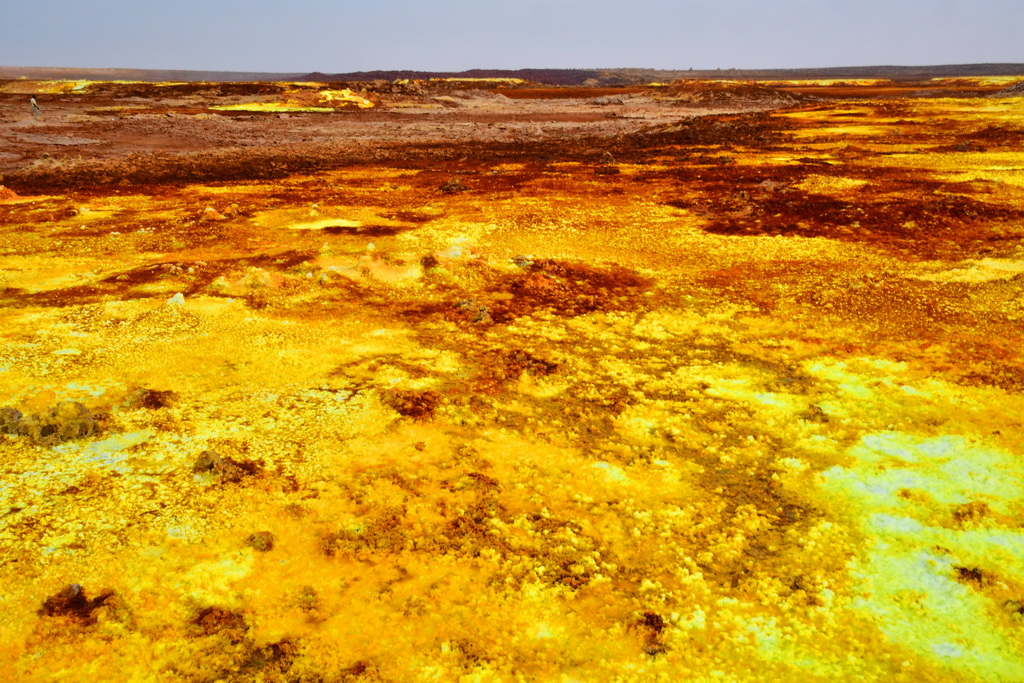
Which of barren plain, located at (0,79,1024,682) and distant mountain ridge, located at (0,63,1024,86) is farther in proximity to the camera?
distant mountain ridge, located at (0,63,1024,86)

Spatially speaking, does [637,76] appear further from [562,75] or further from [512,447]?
[512,447]

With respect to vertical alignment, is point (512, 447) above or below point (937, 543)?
above

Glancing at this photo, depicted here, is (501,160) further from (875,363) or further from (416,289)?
(875,363)

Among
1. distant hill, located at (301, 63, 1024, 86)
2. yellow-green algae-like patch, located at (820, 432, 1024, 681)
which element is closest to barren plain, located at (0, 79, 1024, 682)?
yellow-green algae-like patch, located at (820, 432, 1024, 681)

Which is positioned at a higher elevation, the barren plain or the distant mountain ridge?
the distant mountain ridge

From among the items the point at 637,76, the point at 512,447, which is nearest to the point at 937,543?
the point at 512,447

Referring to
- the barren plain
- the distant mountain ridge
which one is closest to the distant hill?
the distant mountain ridge

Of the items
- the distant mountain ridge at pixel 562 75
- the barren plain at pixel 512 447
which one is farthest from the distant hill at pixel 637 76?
the barren plain at pixel 512 447

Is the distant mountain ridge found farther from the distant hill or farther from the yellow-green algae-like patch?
the yellow-green algae-like patch
